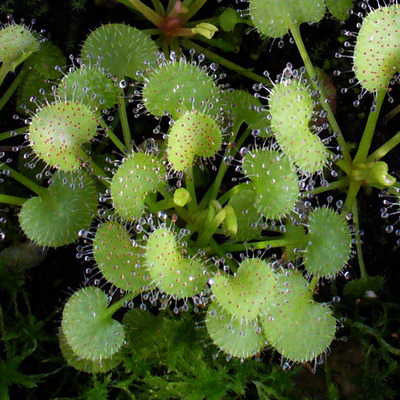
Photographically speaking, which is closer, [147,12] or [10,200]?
[10,200]

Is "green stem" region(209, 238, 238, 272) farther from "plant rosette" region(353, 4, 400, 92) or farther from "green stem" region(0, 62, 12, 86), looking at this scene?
"green stem" region(0, 62, 12, 86)

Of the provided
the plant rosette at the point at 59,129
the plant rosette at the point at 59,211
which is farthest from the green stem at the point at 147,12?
the plant rosette at the point at 59,211

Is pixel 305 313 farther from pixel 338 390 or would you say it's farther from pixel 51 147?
pixel 51 147

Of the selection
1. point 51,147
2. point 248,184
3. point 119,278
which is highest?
point 51,147

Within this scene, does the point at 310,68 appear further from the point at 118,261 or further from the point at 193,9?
the point at 118,261

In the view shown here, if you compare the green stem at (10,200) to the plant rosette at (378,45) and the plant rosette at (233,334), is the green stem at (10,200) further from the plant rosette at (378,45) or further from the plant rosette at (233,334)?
the plant rosette at (378,45)

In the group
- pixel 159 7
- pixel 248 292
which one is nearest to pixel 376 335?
pixel 248 292

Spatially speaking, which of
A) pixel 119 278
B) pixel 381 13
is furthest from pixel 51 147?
pixel 381 13
